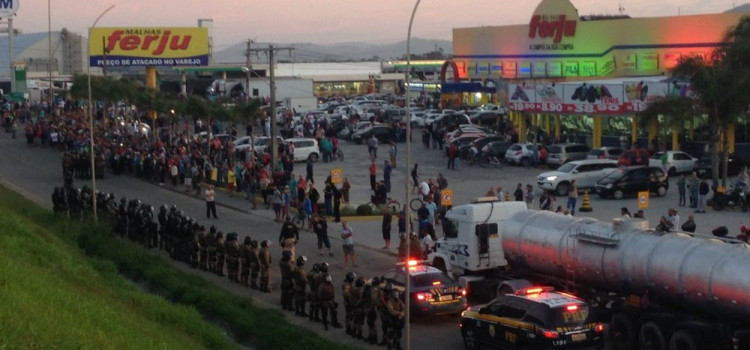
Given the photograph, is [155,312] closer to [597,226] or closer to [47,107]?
[597,226]

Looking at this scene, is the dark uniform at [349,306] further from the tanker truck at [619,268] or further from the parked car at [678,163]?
the parked car at [678,163]

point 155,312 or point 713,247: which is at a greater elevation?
point 713,247

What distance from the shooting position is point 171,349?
1527 cm

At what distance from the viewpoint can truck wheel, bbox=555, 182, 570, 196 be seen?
39781 mm

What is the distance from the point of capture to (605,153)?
46.7m

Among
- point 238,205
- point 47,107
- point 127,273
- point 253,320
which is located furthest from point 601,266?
point 47,107

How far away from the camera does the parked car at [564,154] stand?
47.3 meters

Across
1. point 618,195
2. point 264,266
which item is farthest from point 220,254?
point 618,195

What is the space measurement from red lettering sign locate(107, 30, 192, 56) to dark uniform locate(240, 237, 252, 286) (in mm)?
51431

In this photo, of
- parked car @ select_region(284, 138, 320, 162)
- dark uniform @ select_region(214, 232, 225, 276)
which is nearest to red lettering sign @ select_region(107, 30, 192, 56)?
parked car @ select_region(284, 138, 320, 162)

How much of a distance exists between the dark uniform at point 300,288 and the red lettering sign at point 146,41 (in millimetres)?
54987

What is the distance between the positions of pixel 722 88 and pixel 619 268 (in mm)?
20300

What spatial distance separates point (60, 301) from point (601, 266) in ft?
30.8

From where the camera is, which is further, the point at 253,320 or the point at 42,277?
the point at 253,320
